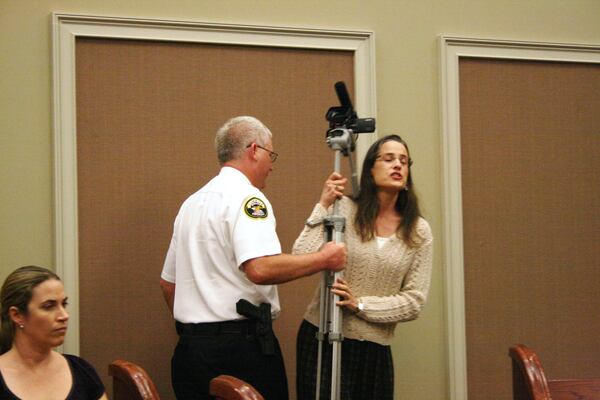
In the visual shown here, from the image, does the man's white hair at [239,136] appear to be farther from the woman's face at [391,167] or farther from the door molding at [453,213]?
the door molding at [453,213]

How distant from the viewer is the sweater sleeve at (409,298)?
2.60 meters

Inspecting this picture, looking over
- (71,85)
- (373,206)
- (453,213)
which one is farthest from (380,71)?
(71,85)

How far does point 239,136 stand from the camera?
2.60 meters

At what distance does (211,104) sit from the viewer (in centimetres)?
316

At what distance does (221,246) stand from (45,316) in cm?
59

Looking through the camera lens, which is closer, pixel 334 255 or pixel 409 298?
pixel 334 255

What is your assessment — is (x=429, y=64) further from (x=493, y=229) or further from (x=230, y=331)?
(x=230, y=331)

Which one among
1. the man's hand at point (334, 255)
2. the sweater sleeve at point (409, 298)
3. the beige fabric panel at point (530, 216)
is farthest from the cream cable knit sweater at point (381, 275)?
the beige fabric panel at point (530, 216)

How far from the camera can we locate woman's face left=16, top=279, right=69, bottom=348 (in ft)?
7.15

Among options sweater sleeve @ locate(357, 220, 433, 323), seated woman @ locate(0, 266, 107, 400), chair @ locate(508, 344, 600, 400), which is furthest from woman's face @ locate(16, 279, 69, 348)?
chair @ locate(508, 344, 600, 400)

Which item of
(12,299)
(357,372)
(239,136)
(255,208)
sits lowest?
(357,372)

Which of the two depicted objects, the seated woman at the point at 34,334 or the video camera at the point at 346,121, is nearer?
the seated woman at the point at 34,334

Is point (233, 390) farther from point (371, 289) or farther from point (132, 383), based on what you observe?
point (371, 289)

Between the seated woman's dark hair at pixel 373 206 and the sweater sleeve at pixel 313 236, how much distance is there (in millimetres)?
144
